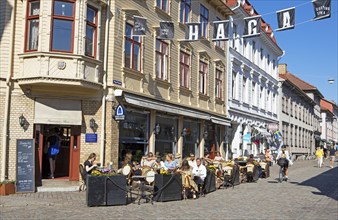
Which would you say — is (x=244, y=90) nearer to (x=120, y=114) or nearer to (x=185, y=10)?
(x=185, y=10)

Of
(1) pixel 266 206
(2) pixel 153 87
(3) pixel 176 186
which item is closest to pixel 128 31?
(2) pixel 153 87

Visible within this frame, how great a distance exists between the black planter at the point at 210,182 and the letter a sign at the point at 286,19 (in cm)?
563

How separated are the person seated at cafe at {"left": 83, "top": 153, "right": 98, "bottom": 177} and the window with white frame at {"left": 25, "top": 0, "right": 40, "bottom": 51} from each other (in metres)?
4.12

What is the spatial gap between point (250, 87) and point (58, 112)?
21416 millimetres

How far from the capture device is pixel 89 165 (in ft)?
49.2

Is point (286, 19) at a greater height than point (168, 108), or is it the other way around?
point (286, 19)

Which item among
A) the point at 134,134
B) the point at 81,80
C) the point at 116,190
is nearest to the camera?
the point at 116,190

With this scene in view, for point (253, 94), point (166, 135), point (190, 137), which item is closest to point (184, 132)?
point (190, 137)

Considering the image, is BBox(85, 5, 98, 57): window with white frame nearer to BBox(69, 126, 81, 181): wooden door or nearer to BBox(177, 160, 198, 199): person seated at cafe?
BBox(69, 126, 81, 181): wooden door

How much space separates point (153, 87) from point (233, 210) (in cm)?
870

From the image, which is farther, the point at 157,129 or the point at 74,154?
the point at 157,129

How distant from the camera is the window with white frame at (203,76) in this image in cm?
2517

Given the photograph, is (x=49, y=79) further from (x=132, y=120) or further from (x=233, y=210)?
(x=233, y=210)

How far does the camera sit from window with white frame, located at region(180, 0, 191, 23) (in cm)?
2302
